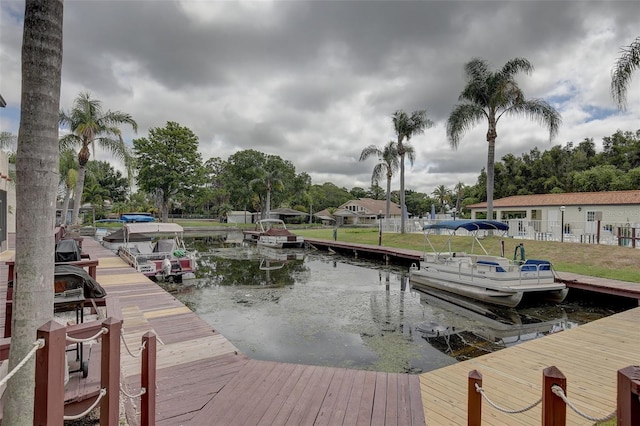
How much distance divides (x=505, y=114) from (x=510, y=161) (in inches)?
966

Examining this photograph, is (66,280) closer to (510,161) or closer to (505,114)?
(505,114)

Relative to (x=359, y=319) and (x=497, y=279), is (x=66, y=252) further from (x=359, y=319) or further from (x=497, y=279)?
(x=497, y=279)

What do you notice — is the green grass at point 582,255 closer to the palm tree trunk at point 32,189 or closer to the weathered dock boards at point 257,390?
the weathered dock boards at point 257,390

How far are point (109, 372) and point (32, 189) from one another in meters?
1.32

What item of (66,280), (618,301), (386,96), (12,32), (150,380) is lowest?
(618,301)

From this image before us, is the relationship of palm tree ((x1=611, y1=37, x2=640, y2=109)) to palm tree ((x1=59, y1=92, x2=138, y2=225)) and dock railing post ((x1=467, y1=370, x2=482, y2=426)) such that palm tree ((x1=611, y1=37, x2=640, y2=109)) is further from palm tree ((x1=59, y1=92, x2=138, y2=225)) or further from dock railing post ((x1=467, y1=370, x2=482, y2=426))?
palm tree ((x1=59, y1=92, x2=138, y2=225))

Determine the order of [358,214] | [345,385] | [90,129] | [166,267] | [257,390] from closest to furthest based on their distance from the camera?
1. [257,390]
2. [345,385]
3. [166,267]
4. [90,129]
5. [358,214]

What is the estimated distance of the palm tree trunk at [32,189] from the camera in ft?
6.95

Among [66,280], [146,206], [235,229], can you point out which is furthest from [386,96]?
[146,206]

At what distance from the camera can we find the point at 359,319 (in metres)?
8.54

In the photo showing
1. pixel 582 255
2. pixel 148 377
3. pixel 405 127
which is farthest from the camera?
pixel 405 127

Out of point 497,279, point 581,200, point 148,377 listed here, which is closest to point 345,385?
point 148,377

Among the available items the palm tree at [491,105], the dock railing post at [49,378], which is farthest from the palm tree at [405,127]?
the dock railing post at [49,378]

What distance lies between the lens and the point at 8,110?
12.8m
